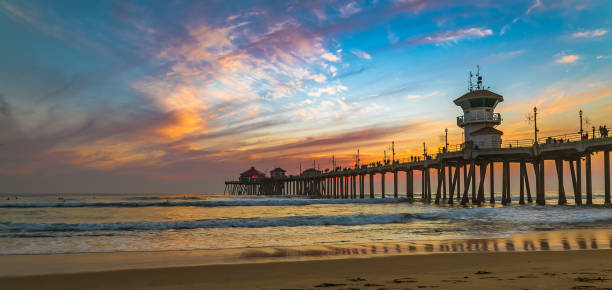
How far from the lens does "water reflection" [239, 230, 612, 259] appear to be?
10672mm

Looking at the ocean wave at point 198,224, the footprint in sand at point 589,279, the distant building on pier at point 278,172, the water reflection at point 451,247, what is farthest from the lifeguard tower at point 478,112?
the distant building on pier at point 278,172

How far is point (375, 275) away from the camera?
7.46 metres

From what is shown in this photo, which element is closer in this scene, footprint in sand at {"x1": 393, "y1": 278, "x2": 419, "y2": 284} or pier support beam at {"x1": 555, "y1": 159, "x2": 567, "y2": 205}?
footprint in sand at {"x1": 393, "y1": 278, "x2": 419, "y2": 284}

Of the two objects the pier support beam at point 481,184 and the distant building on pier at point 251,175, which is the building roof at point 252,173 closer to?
the distant building on pier at point 251,175

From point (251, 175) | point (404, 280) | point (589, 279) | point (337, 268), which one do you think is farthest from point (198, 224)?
point (251, 175)

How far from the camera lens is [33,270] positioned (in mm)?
8664

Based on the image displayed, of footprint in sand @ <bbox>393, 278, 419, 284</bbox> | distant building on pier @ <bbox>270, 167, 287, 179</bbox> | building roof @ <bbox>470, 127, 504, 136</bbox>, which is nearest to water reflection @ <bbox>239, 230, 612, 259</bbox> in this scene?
footprint in sand @ <bbox>393, 278, 419, 284</bbox>

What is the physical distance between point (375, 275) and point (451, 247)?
A: 16.2ft

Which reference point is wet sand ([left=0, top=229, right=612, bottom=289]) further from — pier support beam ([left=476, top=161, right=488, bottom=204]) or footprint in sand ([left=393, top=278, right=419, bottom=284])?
pier support beam ([left=476, top=161, right=488, bottom=204])

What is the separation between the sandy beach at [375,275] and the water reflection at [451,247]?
50.0 inches

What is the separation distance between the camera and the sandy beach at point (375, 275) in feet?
21.4

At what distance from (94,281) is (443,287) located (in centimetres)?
600

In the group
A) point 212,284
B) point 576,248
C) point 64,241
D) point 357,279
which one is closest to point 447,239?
point 576,248

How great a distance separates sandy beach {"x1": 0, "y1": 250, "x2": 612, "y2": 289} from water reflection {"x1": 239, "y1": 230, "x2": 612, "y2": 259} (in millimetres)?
1269
